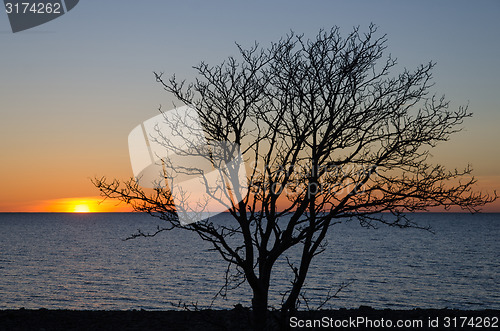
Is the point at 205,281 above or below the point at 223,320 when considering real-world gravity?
below

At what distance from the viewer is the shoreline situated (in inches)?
703

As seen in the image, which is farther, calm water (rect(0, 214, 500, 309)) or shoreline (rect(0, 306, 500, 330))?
calm water (rect(0, 214, 500, 309))

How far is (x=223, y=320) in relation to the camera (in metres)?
18.3

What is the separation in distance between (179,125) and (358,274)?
53.4m

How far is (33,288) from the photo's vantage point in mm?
49781

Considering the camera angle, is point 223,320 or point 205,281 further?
point 205,281

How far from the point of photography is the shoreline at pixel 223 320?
1786cm

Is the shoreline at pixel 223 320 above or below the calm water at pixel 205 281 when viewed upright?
above

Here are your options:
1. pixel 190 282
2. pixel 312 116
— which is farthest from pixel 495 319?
pixel 190 282

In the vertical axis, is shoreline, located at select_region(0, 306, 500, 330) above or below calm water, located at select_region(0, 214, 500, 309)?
above

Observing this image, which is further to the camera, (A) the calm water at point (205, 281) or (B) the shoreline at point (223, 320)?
(A) the calm water at point (205, 281)

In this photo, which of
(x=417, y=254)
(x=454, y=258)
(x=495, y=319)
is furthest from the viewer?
(x=417, y=254)

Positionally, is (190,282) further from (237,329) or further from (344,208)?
(344,208)

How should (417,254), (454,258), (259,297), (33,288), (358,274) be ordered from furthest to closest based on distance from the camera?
(417,254)
(454,258)
(358,274)
(33,288)
(259,297)
